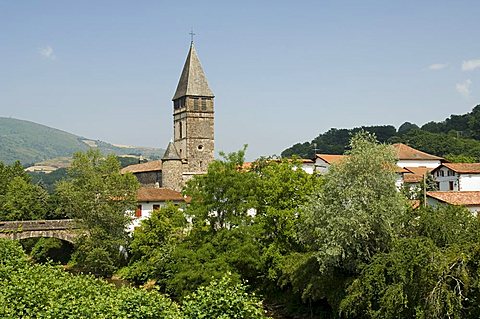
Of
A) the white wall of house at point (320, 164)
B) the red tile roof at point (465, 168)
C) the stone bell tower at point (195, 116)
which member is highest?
the stone bell tower at point (195, 116)

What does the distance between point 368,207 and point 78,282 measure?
13.8 meters

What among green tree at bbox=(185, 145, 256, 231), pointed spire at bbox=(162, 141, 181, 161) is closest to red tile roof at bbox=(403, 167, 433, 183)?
pointed spire at bbox=(162, 141, 181, 161)

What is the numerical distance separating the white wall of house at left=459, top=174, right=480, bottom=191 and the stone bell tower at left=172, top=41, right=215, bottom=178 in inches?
1209

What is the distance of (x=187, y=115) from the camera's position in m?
76.8

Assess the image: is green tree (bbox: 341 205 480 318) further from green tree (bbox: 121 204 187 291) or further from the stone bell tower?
the stone bell tower

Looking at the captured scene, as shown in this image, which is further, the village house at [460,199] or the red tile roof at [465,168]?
the red tile roof at [465,168]

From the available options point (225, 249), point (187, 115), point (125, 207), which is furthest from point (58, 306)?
point (187, 115)

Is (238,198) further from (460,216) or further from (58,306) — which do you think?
(58,306)

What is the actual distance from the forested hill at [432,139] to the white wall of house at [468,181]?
39.3m

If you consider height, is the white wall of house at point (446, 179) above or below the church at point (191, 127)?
below

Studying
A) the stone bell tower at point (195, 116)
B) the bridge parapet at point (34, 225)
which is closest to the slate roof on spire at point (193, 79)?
the stone bell tower at point (195, 116)

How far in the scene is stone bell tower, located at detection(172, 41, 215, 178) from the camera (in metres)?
76.1

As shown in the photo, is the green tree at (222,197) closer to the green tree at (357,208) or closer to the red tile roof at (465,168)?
the green tree at (357,208)

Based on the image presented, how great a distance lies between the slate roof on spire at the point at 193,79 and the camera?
253 ft
